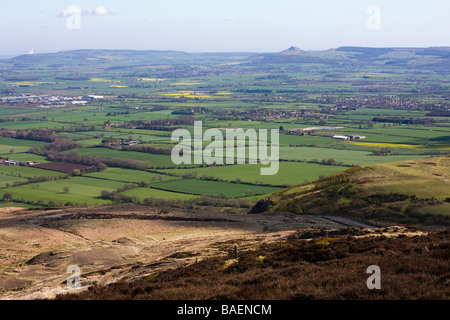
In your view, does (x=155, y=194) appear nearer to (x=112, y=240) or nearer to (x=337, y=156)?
(x=112, y=240)

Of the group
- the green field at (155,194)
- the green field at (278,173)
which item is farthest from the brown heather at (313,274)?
the green field at (278,173)

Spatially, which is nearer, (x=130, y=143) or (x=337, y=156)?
(x=337, y=156)

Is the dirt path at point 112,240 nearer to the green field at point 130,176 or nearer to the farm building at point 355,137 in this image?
the green field at point 130,176

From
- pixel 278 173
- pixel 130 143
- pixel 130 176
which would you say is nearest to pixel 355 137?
pixel 278 173

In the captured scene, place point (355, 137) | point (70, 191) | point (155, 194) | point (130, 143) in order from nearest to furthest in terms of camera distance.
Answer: point (155, 194), point (70, 191), point (130, 143), point (355, 137)

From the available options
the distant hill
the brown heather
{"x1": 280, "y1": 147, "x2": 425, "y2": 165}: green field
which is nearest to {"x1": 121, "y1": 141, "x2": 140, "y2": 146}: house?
{"x1": 280, "y1": 147, "x2": 425, "y2": 165}: green field

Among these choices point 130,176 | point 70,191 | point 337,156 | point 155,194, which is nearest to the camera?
point 155,194

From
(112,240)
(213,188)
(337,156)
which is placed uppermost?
(112,240)

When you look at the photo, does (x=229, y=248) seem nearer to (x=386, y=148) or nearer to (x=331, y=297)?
(x=331, y=297)
